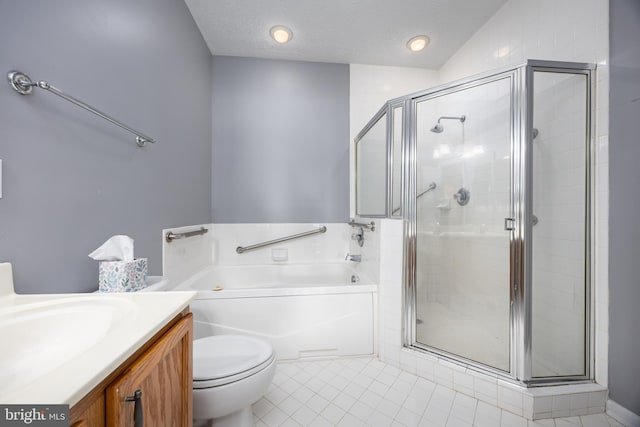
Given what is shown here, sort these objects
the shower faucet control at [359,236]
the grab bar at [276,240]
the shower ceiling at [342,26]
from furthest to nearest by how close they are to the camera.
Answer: the grab bar at [276,240] < the shower faucet control at [359,236] < the shower ceiling at [342,26]

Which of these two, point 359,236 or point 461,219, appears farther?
point 359,236

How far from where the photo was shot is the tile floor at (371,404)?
1.15 meters

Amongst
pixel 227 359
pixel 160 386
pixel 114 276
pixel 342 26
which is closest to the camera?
pixel 160 386

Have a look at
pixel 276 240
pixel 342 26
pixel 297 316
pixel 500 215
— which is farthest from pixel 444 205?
pixel 342 26

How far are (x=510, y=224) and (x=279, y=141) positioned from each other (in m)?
1.92

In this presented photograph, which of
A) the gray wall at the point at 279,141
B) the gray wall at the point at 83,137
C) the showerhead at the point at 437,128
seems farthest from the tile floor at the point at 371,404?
the showerhead at the point at 437,128

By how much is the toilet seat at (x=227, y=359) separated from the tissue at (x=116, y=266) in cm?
40

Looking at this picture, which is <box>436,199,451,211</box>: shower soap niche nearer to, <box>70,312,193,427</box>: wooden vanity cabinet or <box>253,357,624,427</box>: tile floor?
<box>253,357,624,427</box>: tile floor

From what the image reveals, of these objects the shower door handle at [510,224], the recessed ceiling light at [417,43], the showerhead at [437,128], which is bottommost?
the shower door handle at [510,224]

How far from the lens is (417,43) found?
Result: 215 cm

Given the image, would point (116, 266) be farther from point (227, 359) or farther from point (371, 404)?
point (371, 404)

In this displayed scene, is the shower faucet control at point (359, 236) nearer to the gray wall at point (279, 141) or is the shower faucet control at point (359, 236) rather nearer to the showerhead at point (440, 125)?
the gray wall at point (279, 141)

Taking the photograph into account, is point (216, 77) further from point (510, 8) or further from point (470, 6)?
point (510, 8)

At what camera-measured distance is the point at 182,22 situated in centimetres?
169
